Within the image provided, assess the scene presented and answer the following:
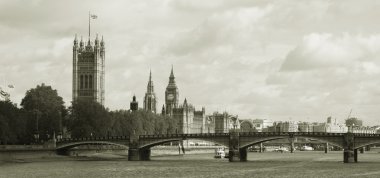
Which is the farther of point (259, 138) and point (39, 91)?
point (39, 91)

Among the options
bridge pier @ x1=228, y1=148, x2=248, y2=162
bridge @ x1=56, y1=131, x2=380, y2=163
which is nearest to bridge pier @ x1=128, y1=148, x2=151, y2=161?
bridge @ x1=56, y1=131, x2=380, y2=163

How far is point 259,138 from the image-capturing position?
442 ft

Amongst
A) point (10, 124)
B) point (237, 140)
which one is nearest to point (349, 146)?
point (237, 140)

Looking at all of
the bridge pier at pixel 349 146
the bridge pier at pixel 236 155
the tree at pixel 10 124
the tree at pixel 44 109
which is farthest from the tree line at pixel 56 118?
the bridge pier at pixel 349 146

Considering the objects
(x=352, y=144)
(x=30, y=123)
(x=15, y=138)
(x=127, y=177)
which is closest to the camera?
(x=127, y=177)

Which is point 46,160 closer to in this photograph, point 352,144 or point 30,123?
point 30,123

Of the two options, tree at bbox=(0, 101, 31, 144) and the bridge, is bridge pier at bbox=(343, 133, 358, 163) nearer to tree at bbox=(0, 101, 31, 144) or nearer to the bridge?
the bridge

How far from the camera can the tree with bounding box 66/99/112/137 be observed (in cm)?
16112

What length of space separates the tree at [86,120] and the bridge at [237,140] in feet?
37.5

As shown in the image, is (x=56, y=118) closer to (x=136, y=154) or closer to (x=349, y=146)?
(x=136, y=154)

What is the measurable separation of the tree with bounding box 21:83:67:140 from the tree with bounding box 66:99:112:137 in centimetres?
285

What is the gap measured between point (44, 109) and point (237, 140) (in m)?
43.0

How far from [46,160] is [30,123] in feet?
67.6

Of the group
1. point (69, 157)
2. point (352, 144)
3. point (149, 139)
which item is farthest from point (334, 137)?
point (69, 157)
